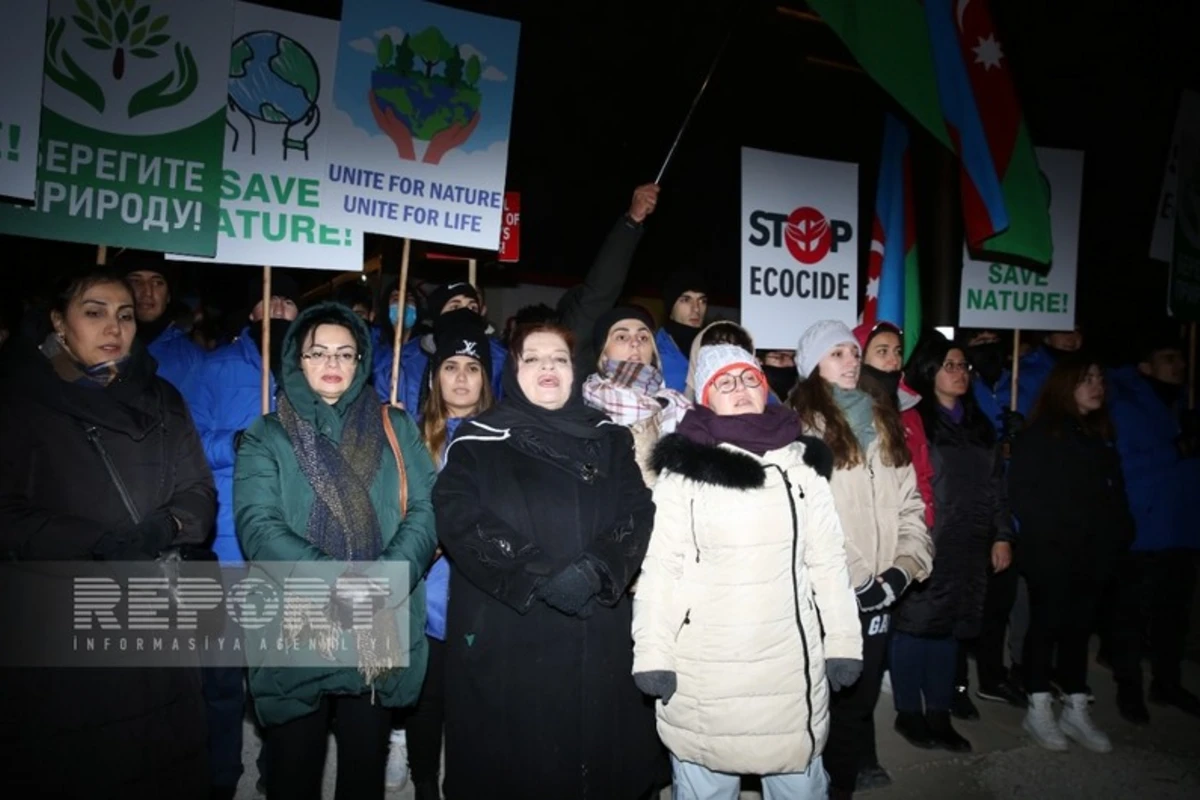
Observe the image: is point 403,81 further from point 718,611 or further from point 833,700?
point 833,700

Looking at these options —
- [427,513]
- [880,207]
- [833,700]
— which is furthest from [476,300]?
[880,207]

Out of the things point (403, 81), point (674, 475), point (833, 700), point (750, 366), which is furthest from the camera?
point (403, 81)

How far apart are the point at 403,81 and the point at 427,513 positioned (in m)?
2.58

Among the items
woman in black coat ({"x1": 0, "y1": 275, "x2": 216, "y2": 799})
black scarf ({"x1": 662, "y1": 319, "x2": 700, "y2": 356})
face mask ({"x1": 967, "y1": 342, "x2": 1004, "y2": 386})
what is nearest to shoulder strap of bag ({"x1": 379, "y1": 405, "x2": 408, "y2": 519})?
woman in black coat ({"x1": 0, "y1": 275, "x2": 216, "y2": 799})

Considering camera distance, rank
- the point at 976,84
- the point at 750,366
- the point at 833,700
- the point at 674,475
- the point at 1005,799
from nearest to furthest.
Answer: the point at 674,475 < the point at 750,366 < the point at 833,700 < the point at 1005,799 < the point at 976,84

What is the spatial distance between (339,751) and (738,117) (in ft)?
28.0

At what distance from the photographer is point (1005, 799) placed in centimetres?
371

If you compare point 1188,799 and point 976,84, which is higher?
point 976,84

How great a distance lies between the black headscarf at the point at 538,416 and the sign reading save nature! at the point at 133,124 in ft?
6.08

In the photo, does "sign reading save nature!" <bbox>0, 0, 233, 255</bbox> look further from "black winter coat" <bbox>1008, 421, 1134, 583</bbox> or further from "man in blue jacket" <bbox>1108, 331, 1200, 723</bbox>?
"man in blue jacket" <bbox>1108, 331, 1200, 723</bbox>

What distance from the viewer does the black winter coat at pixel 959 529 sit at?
4008mm

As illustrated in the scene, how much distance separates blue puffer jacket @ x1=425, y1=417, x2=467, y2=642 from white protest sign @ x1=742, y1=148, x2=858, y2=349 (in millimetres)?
2619

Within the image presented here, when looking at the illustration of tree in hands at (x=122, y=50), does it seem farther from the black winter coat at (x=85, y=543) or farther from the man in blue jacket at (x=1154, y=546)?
the man in blue jacket at (x=1154, y=546)

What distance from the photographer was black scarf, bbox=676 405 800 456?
9.06 ft
